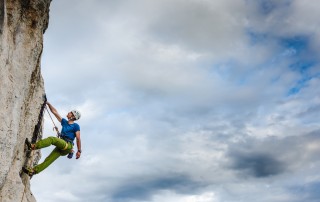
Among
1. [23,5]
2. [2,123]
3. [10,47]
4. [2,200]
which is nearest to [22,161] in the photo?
[2,200]

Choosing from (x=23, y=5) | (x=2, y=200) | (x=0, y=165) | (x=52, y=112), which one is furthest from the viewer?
(x=52, y=112)

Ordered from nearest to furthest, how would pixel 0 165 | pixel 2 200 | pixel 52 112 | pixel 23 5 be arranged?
pixel 0 165 → pixel 2 200 → pixel 23 5 → pixel 52 112

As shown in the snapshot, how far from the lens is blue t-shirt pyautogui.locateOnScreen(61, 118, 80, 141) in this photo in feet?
69.9

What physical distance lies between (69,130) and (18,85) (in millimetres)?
4332

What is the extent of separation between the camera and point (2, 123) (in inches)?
649

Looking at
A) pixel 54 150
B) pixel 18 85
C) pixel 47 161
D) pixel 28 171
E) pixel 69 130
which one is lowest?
pixel 28 171

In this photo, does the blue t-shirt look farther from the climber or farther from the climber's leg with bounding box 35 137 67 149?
the climber's leg with bounding box 35 137 67 149

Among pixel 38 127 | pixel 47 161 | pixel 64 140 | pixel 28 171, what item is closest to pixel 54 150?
pixel 47 161

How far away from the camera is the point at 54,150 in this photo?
840 inches

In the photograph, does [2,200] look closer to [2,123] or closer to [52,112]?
[2,123]

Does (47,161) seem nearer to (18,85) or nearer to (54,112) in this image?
(54,112)

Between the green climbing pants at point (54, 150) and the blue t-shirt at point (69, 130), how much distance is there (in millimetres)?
491

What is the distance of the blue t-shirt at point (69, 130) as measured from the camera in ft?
69.9

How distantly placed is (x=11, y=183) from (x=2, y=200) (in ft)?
2.96
